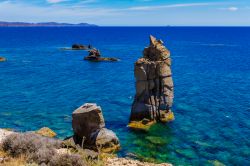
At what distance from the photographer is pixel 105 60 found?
115 meters

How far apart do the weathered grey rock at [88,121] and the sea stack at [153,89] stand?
10581 millimetres

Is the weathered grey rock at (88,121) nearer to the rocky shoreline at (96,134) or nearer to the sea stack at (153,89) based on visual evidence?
the rocky shoreline at (96,134)

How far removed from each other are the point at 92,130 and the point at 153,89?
14.2 m

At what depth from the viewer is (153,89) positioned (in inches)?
1855

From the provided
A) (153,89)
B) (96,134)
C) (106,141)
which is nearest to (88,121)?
(96,134)

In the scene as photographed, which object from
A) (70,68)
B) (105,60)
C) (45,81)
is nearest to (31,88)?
(45,81)

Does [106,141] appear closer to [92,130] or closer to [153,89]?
[92,130]

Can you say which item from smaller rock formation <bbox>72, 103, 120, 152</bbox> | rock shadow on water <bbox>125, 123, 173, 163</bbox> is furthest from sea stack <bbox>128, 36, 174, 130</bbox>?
smaller rock formation <bbox>72, 103, 120, 152</bbox>

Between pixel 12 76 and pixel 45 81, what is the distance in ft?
36.7

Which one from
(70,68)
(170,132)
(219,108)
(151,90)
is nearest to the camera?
(170,132)

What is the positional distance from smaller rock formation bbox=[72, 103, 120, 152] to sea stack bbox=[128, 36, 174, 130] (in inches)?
392

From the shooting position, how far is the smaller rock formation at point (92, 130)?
34.8 m

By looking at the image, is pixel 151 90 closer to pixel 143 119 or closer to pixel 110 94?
pixel 143 119

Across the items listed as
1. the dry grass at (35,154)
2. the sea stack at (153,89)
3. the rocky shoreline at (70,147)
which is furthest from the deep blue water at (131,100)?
the dry grass at (35,154)
